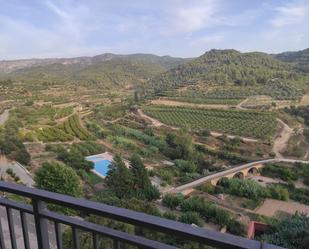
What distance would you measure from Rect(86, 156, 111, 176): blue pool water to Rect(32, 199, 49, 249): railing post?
1981 cm

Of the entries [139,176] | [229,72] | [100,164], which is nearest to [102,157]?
[100,164]

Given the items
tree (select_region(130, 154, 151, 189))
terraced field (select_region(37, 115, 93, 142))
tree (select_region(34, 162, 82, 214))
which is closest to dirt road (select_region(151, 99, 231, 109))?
terraced field (select_region(37, 115, 93, 142))

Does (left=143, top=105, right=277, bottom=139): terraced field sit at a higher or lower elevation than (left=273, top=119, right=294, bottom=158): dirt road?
higher

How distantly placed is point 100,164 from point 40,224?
22.0 meters

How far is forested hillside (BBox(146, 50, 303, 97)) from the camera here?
174 ft

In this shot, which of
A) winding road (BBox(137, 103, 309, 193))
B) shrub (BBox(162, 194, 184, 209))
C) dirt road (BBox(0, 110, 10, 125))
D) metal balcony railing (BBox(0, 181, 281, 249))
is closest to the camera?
metal balcony railing (BBox(0, 181, 281, 249))

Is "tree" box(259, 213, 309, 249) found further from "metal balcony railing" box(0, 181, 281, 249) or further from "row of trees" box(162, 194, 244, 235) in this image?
"metal balcony railing" box(0, 181, 281, 249)

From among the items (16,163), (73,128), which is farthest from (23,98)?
(16,163)

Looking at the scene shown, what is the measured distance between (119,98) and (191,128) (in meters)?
25.1

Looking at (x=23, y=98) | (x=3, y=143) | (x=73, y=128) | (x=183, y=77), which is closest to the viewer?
(x=3, y=143)

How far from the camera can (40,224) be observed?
1.49 meters

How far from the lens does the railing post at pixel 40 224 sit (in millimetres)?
1460

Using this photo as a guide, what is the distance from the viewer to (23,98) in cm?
4412

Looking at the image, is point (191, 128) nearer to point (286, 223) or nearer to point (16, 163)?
point (16, 163)
